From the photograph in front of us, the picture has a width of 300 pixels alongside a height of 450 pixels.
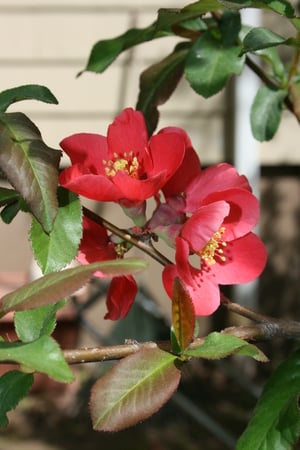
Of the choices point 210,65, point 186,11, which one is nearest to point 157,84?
point 210,65

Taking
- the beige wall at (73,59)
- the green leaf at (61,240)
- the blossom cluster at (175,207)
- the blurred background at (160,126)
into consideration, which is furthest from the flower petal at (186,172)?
the beige wall at (73,59)

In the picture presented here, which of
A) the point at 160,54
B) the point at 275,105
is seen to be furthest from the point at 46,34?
the point at 275,105

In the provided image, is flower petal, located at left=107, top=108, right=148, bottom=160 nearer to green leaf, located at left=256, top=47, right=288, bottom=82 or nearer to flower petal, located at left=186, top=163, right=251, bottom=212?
flower petal, located at left=186, top=163, right=251, bottom=212

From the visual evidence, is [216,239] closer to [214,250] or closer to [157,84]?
[214,250]

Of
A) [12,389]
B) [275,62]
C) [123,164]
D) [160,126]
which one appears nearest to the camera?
[12,389]

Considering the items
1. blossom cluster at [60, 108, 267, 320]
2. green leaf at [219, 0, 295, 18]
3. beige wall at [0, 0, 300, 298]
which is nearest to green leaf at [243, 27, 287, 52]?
green leaf at [219, 0, 295, 18]

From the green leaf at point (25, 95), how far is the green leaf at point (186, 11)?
0.60 ft

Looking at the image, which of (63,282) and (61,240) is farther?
(61,240)

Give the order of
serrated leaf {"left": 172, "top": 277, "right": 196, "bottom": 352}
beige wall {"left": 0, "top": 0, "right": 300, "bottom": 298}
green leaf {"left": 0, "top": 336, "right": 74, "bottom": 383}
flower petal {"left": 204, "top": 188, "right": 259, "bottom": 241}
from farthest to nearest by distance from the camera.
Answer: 1. beige wall {"left": 0, "top": 0, "right": 300, "bottom": 298}
2. flower petal {"left": 204, "top": 188, "right": 259, "bottom": 241}
3. serrated leaf {"left": 172, "top": 277, "right": 196, "bottom": 352}
4. green leaf {"left": 0, "top": 336, "right": 74, "bottom": 383}

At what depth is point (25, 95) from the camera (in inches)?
31.7

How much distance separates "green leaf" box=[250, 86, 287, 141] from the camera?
123 cm

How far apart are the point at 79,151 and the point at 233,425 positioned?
2.96m

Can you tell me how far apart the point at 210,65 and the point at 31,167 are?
0.41 meters

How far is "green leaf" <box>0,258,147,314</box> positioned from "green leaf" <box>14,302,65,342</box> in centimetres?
11
